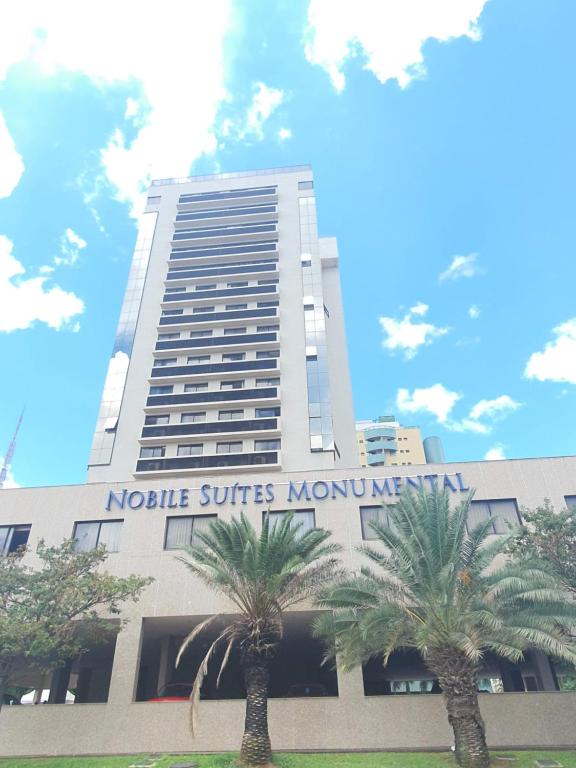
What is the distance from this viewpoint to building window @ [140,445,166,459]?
52.8 meters

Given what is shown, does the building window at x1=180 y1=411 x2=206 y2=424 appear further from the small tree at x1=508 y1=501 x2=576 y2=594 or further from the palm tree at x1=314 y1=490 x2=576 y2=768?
the small tree at x1=508 y1=501 x2=576 y2=594

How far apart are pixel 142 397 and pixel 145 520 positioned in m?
32.7

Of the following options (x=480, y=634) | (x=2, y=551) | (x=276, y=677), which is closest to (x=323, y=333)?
(x=276, y=677)

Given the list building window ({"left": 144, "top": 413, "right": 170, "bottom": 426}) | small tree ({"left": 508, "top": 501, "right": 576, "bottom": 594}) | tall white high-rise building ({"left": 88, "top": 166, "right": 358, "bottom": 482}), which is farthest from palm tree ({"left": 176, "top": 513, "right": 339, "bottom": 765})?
building window ({"left": 144, "top": 413, "right": 170, "bottom": 426})

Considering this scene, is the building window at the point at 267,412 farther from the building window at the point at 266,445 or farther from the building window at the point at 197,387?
the building window at the point at 197,387

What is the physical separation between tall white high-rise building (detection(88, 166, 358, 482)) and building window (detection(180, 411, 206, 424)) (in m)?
0.16

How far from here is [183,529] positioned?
24859 mm

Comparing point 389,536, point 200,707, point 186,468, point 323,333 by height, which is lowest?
point 200,707

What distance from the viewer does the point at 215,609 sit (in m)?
22.2

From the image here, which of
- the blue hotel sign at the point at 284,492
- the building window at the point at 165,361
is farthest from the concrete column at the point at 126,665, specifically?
the building window at the point at 165,361

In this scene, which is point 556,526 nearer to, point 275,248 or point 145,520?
point 145,520

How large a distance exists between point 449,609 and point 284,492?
10.8m

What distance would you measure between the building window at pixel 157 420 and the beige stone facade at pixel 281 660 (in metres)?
27.2

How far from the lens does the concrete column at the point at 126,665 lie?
20.8m
